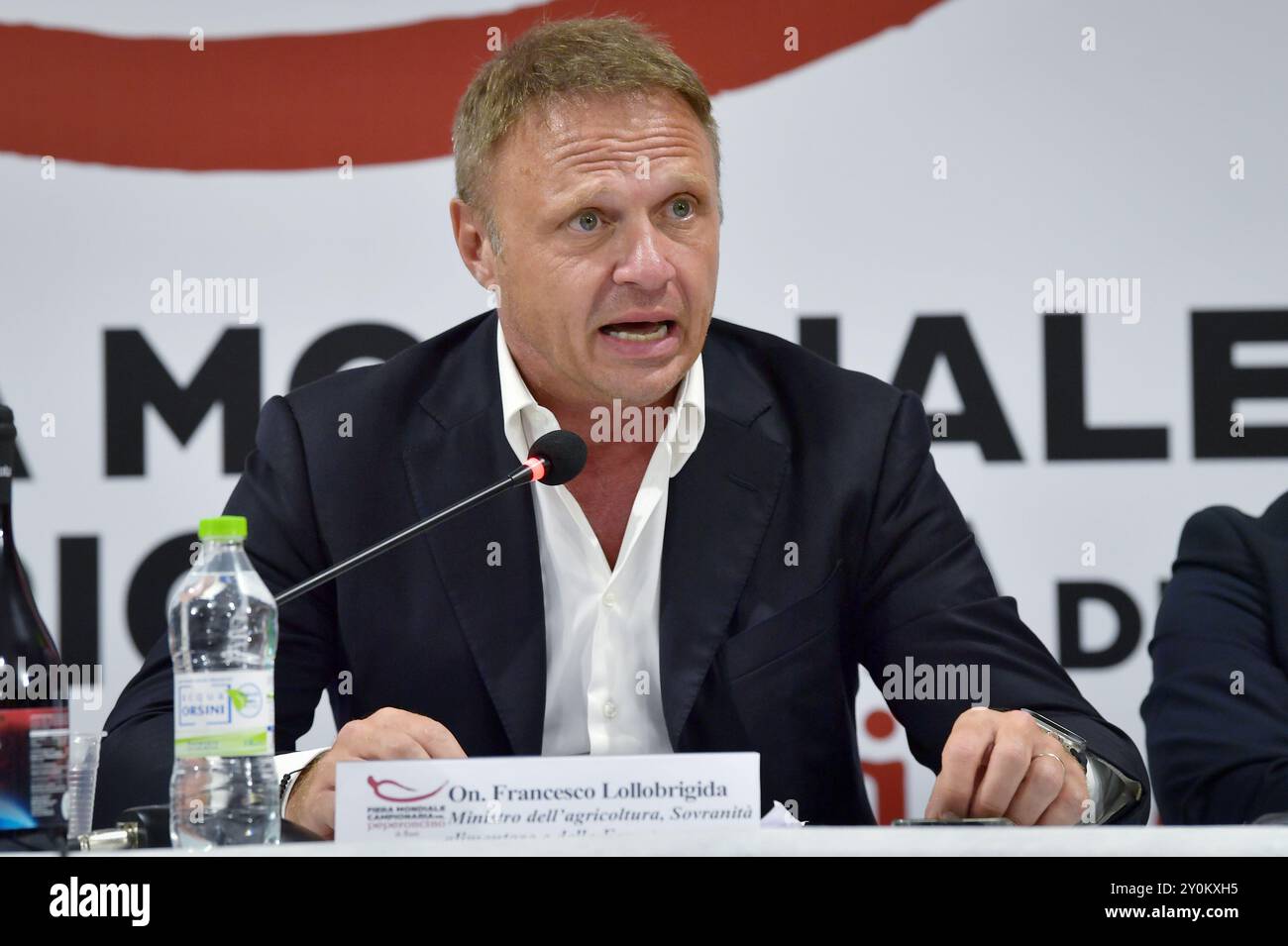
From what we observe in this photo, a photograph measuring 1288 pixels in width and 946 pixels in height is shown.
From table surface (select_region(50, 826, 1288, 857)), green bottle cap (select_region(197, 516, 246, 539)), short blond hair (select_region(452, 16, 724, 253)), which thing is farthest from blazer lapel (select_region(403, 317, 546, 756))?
table surface (select_region(50, 826, 1288, 857))

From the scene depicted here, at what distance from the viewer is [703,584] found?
226 centimetres

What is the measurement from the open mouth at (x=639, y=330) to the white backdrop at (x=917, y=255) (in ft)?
2.74

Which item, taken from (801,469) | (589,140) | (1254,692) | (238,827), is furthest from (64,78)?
(1254,692)

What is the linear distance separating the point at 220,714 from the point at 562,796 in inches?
13.8

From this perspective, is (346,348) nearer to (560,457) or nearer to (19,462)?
(19,462)

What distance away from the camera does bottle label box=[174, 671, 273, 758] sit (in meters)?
1.36

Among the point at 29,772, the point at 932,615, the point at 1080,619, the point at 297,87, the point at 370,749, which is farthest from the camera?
the point at 297,87

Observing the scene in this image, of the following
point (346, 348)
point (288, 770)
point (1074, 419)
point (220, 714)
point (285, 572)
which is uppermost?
point (346, 348)

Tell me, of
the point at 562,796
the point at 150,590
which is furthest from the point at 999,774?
the point at 150,590

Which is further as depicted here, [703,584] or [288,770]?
[703,584]

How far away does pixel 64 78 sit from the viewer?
129 inches

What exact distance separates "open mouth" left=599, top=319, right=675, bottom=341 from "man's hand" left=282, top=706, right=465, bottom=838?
91 centimetres
